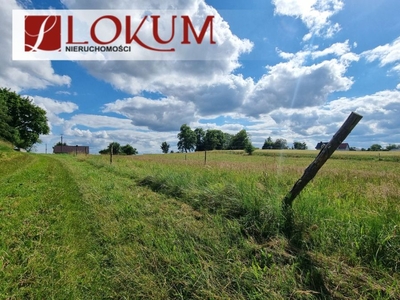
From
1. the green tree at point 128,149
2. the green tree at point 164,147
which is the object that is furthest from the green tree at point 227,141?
the green tree at point 128,149

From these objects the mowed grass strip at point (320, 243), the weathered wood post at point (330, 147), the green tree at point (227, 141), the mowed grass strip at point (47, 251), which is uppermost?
the green tree at point (227, 141)

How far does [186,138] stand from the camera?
104 m

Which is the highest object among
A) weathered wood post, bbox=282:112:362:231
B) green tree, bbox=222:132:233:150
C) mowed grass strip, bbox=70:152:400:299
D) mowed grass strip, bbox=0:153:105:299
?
green tree, bbox=222:132:233:150

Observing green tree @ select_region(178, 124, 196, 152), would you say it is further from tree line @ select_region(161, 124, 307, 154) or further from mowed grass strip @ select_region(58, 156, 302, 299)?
mowed grass strip @ select_region(58, 156, 302, 299)

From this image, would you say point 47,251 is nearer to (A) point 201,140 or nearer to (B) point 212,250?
(B) point 212,250

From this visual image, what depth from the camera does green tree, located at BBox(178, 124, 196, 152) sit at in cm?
10406

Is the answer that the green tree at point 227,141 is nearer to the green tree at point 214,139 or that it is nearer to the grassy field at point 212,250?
the green tree at point 214,139

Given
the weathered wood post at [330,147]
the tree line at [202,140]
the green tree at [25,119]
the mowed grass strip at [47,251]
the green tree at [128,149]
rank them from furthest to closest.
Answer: the tree line at [202,140] < the green tree at [128,149] < the green tree at [25,119] < the weathered wood post at [330,147] < the mowed grass strip at [47,251]

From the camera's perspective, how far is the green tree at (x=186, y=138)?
10406cm

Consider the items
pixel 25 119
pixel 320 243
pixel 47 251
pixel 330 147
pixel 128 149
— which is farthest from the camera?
pixel 128 149

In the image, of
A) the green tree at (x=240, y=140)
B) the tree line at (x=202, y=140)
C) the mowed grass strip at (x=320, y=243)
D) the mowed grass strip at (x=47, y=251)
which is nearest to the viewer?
the mowed grass strip at (x=320, y=243)

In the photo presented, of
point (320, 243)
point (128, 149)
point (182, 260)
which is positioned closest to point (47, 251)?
point (182, 260)

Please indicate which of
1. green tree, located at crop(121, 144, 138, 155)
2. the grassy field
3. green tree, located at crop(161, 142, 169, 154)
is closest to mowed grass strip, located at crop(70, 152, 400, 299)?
the grassy field

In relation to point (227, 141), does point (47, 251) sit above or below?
below
